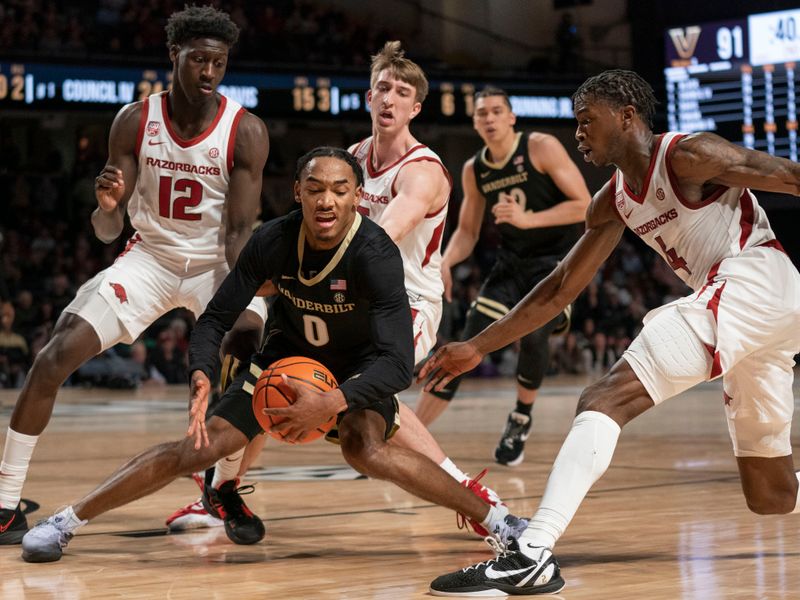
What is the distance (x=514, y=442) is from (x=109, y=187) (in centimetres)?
351

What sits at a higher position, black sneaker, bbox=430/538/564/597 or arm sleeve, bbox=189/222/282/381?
arm sleeve, bbox=189/222/282/381

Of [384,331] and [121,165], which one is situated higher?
[121,165]

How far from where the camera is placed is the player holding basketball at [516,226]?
7.81 metres

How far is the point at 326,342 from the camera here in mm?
4719

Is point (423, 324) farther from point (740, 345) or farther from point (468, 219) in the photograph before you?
point (468, 219)

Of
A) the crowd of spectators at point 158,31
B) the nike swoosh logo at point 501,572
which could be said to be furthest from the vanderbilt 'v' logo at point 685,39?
the nike swoosh logo at point 501,572

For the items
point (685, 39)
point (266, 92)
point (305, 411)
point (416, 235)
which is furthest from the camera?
point (266, 92)

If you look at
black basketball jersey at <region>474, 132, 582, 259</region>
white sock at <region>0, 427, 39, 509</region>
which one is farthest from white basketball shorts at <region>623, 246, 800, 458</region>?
black basketball jersey at <region>474, 132, 582, 259</region>

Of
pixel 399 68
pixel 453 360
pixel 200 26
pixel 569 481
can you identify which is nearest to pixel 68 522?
pixel 453 360

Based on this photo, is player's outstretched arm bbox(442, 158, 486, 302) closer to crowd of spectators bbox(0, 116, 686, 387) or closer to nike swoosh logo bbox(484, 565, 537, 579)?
nike swoosh logo bbox(484, 565, 537, 579)

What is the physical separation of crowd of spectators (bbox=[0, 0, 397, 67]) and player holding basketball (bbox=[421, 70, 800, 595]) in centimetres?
1342

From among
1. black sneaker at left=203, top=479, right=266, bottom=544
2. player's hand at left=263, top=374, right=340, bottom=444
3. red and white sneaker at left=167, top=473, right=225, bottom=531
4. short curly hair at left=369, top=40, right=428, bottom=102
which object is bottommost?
red and white sneaker at left=167, top=473, right=225, bottom=531

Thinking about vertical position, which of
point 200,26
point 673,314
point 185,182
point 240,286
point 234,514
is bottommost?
point 234,514

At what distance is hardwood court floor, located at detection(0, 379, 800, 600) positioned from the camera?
161 inches
